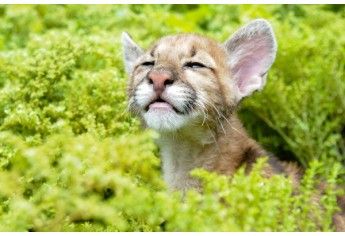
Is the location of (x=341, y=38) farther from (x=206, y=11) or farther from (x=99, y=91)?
(x=99, y=91)

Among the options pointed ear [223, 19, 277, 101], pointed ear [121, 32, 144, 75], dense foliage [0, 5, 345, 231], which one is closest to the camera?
dense foliage [0, 5, 345, 231]

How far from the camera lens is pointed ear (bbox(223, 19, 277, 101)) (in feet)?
15.4

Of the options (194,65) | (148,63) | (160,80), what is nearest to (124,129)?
(148,63)

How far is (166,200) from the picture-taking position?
2930 mm

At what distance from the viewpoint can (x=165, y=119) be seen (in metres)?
4.20

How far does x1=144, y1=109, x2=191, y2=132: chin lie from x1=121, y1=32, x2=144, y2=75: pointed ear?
2.82ft

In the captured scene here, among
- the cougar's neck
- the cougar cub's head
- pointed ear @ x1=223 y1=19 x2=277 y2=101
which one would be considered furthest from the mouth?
pointed ear @ x1=223 y1=19 x2=277 y2=101

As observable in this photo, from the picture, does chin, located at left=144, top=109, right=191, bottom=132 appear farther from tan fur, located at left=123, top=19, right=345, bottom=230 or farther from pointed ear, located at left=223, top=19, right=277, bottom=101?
pointed ear, located at left=223, top=19, right=277, bottom=101

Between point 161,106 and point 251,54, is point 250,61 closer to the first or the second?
point 251,54

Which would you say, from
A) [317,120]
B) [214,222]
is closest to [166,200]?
[214,222]

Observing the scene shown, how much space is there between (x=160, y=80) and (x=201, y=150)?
0.63 metres

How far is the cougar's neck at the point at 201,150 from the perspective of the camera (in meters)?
4.47

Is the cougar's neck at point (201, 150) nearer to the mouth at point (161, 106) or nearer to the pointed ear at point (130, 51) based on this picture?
the mouth at point (161, 106)

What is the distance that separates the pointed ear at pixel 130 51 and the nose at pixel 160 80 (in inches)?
35.2
